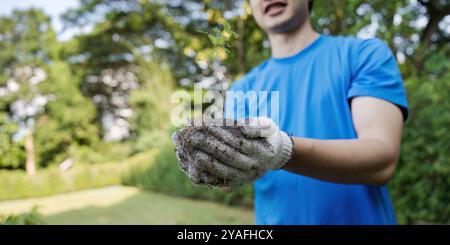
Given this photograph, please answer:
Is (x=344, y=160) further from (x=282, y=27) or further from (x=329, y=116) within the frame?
(x=282, y=27)

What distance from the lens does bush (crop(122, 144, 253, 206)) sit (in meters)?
13.1

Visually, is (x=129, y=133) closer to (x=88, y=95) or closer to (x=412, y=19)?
(x=88, y=95)

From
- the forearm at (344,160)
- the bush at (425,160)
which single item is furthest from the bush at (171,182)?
the forearm at (344,160)

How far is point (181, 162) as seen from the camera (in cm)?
115

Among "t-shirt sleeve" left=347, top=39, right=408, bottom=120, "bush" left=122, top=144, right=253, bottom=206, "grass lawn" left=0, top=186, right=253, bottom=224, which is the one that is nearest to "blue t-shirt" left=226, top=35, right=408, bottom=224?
"t-shirt sleeve" left=347, top=39, right=408, bottom=120

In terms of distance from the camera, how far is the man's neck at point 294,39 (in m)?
2.09

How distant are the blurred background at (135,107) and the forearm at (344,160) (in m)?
0.39

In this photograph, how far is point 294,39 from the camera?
212cm

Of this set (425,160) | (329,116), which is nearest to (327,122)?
(329,116)

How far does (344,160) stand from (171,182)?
53.7ft

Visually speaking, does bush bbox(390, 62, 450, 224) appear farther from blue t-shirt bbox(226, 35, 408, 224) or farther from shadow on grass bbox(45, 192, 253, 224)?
shadow on grass bbox(45, 192, 253, 224)

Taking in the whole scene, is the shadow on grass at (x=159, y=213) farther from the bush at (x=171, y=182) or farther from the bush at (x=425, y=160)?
the bush at (x=425, y=160)
